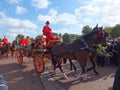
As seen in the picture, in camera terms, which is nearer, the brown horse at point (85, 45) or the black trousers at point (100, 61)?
the brown horse at point (85, 45)

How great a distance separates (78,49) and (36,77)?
270 centimetres

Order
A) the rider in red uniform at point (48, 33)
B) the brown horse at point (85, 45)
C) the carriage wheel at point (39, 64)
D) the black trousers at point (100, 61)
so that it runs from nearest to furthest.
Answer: the brown horse at point (85, 45), the carriage wheel at point (39, 64), the rider in red uniform at point (48, 33), the black trousers at point (100, 61)

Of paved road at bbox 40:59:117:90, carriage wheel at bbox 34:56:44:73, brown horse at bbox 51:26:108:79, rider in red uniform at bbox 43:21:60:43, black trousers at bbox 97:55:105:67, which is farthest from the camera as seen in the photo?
black trousers at bbox 97:55:105:67

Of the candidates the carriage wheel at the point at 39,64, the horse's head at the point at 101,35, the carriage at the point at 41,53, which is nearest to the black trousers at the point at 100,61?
the carriage at the point at 41,53

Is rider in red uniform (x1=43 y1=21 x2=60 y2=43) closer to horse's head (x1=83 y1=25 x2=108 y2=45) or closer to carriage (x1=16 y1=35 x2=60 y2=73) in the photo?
carriage (x1=16 y1=35 x2=60 y2=73)

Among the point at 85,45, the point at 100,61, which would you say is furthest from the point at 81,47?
the point at 100,61

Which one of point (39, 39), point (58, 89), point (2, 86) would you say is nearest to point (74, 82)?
point (58, 89)

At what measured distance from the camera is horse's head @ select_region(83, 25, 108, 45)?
396 inches

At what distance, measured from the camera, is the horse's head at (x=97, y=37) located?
10047 mm

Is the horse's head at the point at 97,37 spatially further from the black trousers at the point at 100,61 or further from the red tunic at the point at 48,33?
the black trousers at the point at 100,61

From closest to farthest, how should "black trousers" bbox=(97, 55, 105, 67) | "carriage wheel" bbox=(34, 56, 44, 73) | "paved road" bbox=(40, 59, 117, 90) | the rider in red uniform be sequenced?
1. "paved road" bbox=(40, 59, 117, 90)
2. "carriage wheel" bbox=(34, 56, 44, 73)
3. the rider in red uniform
4. "black trousers" bbox=(97, 55, 105, 67)

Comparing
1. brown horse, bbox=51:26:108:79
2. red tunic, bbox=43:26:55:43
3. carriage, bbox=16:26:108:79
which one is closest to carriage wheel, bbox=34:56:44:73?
carriage, bbox=16:26:108:79

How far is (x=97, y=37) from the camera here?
10.1 meters

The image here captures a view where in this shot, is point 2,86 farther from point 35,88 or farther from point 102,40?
point 102,40
